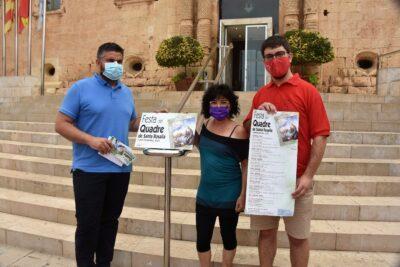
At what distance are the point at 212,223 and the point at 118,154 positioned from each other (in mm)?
874

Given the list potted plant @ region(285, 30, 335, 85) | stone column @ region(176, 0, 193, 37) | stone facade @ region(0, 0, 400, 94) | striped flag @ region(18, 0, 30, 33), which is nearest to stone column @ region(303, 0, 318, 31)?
stone facade @ region(0, 0, 400, 94)

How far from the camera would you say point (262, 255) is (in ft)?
8.38

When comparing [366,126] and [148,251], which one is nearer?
[148,251]

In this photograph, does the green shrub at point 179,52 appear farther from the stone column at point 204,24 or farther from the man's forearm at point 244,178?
the man's forearm at point 244,178

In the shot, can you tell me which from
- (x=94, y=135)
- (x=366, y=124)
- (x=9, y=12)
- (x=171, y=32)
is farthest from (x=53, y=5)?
(x=94, y=135)

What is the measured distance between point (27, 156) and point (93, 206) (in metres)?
3.88

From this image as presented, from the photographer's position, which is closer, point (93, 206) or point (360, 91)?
point (93, 206)

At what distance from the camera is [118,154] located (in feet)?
8.24

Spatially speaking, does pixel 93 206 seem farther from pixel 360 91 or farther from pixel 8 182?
pixel 360 91

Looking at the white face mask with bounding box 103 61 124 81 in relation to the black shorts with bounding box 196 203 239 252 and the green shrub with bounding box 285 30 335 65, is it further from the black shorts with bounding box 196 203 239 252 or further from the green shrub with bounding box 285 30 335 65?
the green shrub with bounding box 285 30 335 65

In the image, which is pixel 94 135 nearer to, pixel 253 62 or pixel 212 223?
pixel 212 223

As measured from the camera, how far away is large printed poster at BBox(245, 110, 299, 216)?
2219 millimetres

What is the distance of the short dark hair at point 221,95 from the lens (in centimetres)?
251

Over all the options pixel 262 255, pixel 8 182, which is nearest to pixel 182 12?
pixel 8 182
